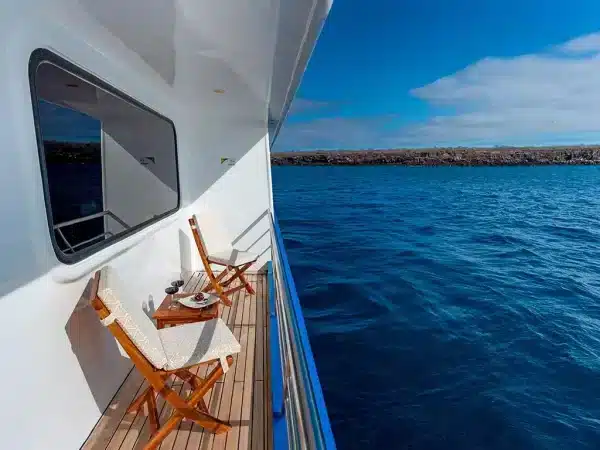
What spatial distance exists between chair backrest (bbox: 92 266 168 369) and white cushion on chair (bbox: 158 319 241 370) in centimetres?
8

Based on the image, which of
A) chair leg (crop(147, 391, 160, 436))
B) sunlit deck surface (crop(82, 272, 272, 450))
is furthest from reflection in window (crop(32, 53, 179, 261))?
chair leg (crop(147, 391, 160, 436))

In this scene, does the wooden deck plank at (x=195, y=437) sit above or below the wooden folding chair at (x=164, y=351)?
below

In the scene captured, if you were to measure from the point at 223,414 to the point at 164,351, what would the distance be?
0.50m

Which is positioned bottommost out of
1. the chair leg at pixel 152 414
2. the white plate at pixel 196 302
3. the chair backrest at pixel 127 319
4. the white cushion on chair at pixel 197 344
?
the chair leg at pixel 152 414

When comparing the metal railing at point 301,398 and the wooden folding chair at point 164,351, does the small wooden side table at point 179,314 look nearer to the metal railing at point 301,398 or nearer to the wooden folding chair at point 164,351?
the wooden folding chair at point 164,351

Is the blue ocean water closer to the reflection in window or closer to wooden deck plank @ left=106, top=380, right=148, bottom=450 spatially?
wooden deck plank @ left=106, top=380, right=148, bottom=450

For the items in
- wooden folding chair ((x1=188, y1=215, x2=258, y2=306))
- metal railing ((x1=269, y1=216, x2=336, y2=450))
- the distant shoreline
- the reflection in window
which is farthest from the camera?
the distant shoreline

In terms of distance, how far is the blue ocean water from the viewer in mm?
3715

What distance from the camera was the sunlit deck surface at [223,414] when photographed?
1.87 metres

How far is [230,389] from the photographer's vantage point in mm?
2293

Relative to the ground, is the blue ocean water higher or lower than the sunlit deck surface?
lower

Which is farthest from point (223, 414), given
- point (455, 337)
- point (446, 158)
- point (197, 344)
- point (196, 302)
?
point (446, 158)

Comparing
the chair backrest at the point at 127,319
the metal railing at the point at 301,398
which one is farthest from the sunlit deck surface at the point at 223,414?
the chair backrest at the point at 127,319

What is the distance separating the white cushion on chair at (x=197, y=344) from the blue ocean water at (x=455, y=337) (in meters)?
2.07
